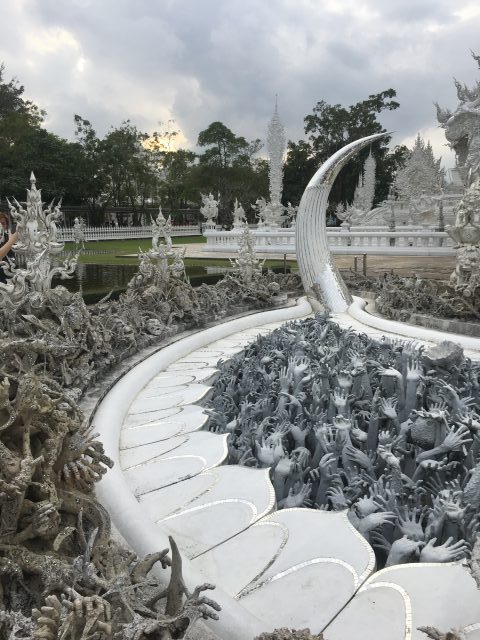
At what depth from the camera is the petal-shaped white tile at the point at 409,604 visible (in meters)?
2.09

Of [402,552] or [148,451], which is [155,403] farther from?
[402,552]

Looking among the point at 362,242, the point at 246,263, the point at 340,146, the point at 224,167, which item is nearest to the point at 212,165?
the point at 224,167

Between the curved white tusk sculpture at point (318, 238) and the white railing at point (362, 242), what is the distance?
42.9 feet

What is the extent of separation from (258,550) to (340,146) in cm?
4744

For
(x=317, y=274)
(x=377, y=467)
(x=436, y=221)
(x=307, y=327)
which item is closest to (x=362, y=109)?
(x=436, y=221)

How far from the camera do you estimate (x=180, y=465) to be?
3.62 m

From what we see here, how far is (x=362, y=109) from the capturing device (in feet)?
150

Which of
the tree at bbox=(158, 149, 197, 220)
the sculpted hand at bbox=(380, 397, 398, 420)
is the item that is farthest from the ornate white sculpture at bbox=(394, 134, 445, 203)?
the sculpted hand at bbox=(380, 397, 398, 420)

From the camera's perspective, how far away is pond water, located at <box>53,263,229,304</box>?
10.8 m

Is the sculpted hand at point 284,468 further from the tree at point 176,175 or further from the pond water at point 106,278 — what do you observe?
the tree at point 176,175

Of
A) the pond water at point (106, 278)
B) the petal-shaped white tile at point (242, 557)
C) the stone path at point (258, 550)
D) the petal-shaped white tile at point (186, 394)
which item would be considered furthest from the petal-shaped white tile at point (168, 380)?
the pond water at point (106, 278)

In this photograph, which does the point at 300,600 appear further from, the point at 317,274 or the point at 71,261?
the point at 317,274

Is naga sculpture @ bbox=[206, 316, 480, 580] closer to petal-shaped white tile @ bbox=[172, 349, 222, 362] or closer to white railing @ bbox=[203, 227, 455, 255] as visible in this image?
petal-shaped white tile @ bbox=[172, 349, 222, 362]

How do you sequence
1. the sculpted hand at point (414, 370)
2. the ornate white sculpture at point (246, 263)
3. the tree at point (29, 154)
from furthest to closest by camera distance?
the tree at point (29, 154), the ornate white sculpture at point (246, 263), the sculpted hand at point (414, 370)
